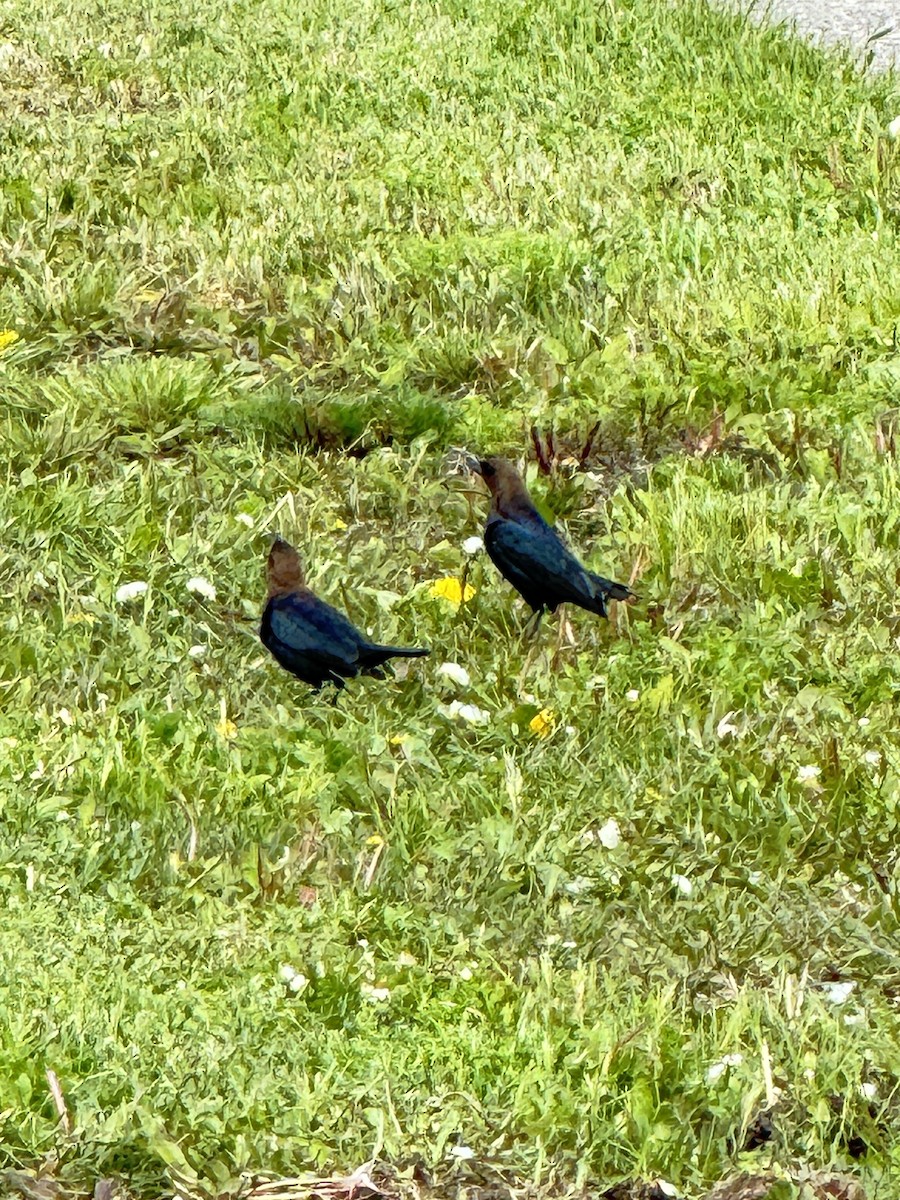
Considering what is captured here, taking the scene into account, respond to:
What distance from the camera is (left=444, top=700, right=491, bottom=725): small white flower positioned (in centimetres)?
432

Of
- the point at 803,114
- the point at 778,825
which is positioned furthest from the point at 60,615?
the point at 803,114

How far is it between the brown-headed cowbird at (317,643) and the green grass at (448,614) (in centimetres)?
12

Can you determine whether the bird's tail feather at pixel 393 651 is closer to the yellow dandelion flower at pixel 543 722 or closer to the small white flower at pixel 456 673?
the small white flower at pixel 456 673

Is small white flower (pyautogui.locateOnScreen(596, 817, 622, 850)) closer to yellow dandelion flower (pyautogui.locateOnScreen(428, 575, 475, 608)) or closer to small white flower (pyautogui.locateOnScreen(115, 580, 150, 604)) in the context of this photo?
yellow dandelion flower (pyautogui.locateOnScreen(428, 575, 475, 608))

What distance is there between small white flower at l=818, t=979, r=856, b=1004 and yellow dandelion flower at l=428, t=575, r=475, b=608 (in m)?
1.67

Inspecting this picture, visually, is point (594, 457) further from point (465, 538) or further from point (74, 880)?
point (74, 880)

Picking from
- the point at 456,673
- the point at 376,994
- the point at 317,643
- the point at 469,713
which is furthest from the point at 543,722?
the point at 376,994

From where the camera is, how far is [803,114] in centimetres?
771

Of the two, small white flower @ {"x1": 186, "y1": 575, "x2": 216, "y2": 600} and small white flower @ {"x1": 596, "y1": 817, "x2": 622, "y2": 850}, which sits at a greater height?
small white flower @ {"x1": 596, "y1": 817, "x2": 622, "y2": 850}

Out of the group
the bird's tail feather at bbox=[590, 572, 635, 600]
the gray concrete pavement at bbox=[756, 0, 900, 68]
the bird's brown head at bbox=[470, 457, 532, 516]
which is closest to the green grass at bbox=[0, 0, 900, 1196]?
the bird's tail feather at bbox=[590, 572, 635, 600]

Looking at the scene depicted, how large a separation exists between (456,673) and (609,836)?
0.76 metres

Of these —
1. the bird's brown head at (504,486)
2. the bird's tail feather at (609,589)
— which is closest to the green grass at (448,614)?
the bird's tail feather at (609,589)

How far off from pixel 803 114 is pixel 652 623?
12.4 ft

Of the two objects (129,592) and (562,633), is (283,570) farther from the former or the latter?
(562,633)
